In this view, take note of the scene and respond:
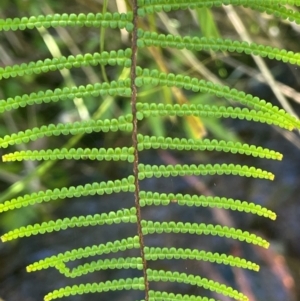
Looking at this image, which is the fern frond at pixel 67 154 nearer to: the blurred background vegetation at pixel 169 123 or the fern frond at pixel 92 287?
the fern frond at pixel 92 287

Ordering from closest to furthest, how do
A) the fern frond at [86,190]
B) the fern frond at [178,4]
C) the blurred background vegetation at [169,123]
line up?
the fern frond at [178,4]
the fern frond at [86,190]
the blurred background vegetation at [169,123]

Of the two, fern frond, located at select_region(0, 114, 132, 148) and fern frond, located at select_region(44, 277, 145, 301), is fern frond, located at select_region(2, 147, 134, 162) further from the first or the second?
fern frond, located at select_region(44, 277, 145, 301)

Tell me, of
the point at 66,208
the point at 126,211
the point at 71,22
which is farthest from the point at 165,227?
the point at 66,208

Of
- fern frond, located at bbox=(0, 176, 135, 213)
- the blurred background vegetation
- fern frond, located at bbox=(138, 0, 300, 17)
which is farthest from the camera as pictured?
the blurred background vegetation

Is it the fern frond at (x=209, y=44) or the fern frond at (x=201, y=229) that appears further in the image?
the fern frond at (x=201, y=229)

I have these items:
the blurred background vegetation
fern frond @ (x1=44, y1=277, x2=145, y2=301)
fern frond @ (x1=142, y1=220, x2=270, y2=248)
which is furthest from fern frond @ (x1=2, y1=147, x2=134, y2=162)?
the blurred background vegetation

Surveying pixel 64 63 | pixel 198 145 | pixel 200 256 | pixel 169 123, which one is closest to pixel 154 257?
pixel 200 256

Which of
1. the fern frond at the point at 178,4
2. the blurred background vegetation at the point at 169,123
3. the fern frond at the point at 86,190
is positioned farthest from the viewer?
the blurred background vegetation at the point at 169,123

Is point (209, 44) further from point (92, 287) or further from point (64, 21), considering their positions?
point (92, 287)

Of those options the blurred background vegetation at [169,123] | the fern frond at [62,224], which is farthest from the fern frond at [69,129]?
the blurred background vegetation at [169,123]
